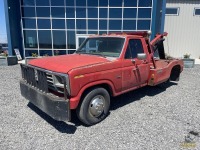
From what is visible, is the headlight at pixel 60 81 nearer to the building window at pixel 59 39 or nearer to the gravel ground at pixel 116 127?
the gravel ground at pixel 116 127

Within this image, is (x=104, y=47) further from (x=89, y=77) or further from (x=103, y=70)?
(x=89, y=77)

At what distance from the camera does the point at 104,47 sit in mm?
5008

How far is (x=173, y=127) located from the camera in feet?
13.4

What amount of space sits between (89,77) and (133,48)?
1945mm

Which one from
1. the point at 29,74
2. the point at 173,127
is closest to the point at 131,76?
the point at 173,127

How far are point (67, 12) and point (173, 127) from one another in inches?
568

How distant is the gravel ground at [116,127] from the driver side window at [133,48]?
5.23ft

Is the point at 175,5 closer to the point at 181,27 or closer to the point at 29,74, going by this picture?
the point at 181,27

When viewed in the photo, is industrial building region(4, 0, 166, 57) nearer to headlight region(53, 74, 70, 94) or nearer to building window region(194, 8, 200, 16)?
building window region(194, 8, 200, 16)

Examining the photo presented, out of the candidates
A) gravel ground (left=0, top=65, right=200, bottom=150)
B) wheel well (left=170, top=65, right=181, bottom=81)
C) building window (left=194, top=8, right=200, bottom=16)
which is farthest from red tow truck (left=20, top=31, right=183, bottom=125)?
building window (left=194, top=8, right=200, bottom=16)

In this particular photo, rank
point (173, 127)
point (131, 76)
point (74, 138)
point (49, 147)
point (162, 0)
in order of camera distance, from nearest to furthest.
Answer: point (49, 147) → point (74, 138) → point (173, 127) → point (131, 76) → point (162, 0)

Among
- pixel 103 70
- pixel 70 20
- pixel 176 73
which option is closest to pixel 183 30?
pixel 70 20

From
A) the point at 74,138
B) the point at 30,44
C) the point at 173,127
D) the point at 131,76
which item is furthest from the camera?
the point at 30,44

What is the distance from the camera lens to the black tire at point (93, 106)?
153 inches
